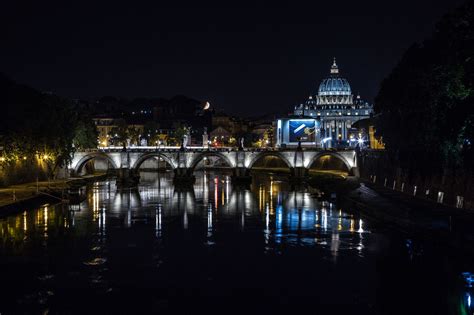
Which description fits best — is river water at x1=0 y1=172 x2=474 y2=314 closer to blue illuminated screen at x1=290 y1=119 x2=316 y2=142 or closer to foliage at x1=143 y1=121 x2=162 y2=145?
foliage at x1=143 y1=121 x2=162 y2=145

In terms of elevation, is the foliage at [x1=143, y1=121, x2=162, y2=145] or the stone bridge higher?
the foliage at [x1=143, y1=121, x2=162, y2=145]

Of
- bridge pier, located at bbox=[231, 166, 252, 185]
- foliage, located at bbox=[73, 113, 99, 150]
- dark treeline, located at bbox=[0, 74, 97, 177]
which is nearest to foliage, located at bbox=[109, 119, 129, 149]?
A: foliage, located at bbox=[73, 113, 99, 150]

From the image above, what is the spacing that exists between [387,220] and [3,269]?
84.8 feet

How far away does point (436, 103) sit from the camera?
148 ft

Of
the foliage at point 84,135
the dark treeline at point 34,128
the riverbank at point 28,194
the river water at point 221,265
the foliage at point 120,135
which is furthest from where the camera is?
the foliage at point 120,135

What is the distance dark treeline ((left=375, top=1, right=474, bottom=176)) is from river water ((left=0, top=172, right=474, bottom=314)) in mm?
7430

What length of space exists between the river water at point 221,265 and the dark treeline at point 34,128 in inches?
590

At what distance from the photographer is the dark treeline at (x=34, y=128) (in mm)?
62688

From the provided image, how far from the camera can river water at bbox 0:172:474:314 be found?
85.8 feet

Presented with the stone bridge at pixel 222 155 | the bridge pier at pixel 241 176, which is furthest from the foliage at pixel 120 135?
the bridge pier at pixel 241 176

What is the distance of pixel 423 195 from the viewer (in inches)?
2046

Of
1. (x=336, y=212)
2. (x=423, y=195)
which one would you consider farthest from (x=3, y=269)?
(x=423, y=195)

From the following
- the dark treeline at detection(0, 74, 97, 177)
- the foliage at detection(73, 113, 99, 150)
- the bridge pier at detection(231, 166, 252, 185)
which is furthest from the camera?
the bridge pier at detection(231, 166, 252, 185)

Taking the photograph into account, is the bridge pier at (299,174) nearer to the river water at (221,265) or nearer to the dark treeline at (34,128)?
the dark treeline at (34,128)
